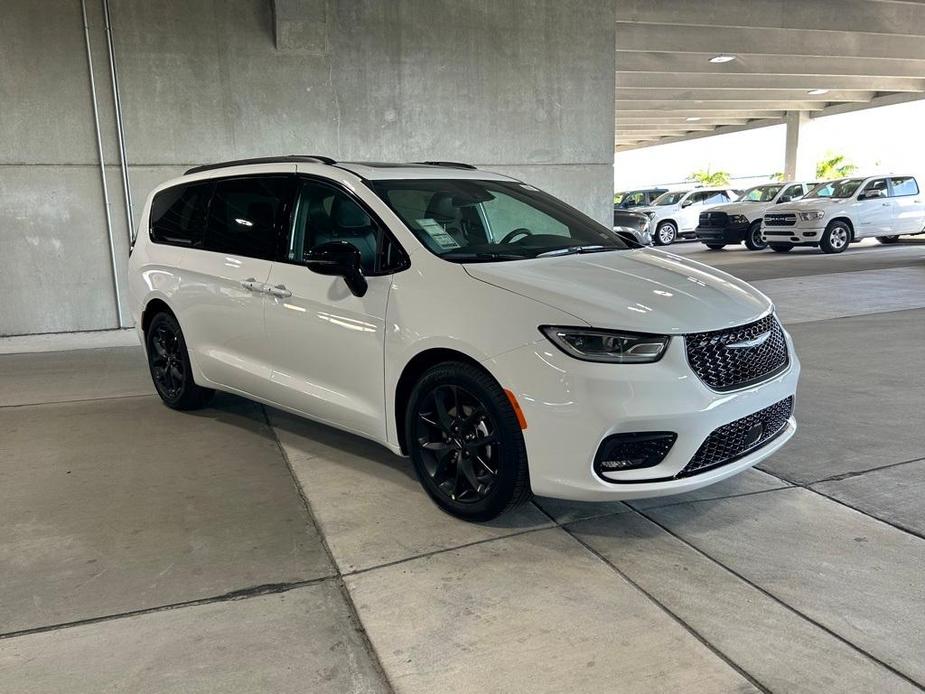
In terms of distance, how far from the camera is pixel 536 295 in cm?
339

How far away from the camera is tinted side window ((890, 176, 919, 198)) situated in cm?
1844

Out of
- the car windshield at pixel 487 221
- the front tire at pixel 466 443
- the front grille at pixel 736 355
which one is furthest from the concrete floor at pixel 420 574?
the car windshield at pixel 487 221

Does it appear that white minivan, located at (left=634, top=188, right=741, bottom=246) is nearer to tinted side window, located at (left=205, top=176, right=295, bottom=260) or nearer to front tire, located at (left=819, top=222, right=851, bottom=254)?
front tire, located at (left=819, top=222, right=851, bottom=254)

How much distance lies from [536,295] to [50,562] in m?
2.46

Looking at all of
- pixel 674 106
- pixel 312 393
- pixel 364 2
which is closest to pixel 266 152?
pixel 364 2

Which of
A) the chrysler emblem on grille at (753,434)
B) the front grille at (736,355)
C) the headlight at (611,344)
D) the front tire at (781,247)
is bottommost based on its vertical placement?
the front tire at (781,247)

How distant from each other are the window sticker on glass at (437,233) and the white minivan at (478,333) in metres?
0.01

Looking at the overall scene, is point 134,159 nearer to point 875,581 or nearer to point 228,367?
point 228,367

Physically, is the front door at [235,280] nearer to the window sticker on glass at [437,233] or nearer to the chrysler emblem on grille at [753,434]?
the window sticker on glass at [437,233]

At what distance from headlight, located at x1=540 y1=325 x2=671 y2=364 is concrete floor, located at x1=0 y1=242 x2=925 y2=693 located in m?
0.89

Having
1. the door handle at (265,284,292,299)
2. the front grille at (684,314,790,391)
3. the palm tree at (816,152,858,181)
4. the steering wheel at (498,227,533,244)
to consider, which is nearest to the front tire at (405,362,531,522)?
the front grille at (684,314,790,391)

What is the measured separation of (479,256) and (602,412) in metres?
1.14

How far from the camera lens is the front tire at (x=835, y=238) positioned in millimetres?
17703

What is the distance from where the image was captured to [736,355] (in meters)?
3.45
